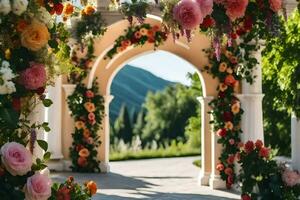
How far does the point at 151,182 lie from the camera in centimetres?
1181

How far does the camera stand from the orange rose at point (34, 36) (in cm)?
317

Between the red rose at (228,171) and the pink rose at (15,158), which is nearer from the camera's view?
the pink rose at (15,158)

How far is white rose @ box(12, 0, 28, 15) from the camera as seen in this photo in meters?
3.07

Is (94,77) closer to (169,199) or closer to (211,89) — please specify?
(211,89)

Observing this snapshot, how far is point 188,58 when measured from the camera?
37.5ft

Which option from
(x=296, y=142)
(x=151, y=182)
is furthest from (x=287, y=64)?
(x=151, y=182)

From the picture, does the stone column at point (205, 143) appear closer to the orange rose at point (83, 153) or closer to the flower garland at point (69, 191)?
the orange rose at point (83, 153)

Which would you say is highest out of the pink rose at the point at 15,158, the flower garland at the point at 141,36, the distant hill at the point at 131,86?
the distant hill at the point at 131,86

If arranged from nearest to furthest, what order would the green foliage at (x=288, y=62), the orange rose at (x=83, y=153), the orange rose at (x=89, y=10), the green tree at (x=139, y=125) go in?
the green foliage at (x=288, y=62)
the orange rose at (x=89, y=10)
the orange rose at (x=83, y=153)
the green tree at (x=139, y=125)

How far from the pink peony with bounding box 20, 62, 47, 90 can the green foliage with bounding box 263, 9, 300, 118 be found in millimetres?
4136

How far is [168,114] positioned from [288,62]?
3325 centimetres

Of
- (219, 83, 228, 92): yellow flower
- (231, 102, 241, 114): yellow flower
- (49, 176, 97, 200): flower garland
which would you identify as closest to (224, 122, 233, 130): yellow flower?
(231, 102, 241, 114): yellow flower

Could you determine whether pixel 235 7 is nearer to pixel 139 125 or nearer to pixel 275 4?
pixel 275 4

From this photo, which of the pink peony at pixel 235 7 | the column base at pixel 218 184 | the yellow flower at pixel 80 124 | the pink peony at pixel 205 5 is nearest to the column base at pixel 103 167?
the yellow flower at pixel 80 124
